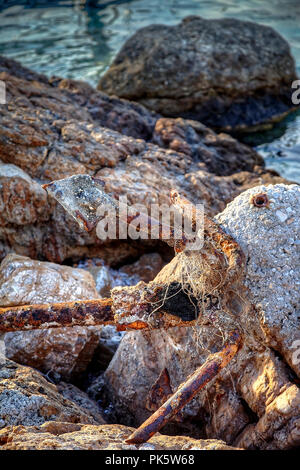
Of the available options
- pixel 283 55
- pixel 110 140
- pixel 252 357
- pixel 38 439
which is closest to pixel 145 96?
pixel 283 55

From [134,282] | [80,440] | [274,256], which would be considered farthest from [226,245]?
[134,282]

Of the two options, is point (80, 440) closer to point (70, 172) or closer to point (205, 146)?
point (70, 172)

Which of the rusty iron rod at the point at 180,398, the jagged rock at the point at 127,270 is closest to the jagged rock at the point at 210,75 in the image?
the jagged rock at the point at 127,270

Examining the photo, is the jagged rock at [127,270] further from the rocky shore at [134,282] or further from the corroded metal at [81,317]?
the corroded metal at [81,317]

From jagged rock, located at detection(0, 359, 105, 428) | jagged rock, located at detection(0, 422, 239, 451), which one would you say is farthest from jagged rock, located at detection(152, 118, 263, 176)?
→ jagged rock, located at detection(0, 422, 239, 451)

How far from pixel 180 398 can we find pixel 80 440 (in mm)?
368

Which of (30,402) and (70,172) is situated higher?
(70,172)

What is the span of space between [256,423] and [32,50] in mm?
8012

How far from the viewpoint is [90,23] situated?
961 centimetres

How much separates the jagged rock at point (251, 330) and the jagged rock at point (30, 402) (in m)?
0.37

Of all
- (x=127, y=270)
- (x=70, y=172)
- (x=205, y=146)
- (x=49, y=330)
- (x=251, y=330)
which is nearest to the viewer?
(x=251, y=330)

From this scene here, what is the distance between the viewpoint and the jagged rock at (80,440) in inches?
63.3

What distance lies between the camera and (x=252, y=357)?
6.61 feet

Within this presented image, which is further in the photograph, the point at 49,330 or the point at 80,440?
the point at 49,330
